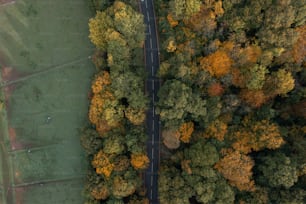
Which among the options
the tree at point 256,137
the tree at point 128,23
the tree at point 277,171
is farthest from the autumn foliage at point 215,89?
the tree at point 128,23

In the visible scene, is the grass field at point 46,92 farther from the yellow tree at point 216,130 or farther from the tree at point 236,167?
the tree at point 236,167

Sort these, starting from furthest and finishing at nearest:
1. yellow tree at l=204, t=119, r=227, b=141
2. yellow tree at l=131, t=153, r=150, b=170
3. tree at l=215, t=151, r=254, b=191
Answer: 1. yellow tree at l=131, t=153, r=150, b=170
2. yellow tree at l=204, t=119, r=227, b=141
3. tree at l=215, t=151, r=254, b=191

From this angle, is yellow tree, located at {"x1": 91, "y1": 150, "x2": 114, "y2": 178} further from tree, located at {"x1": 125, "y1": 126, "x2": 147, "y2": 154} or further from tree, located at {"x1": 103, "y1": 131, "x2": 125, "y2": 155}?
tree, located at {"x1": 125, "y1": 126, "x2": 147, "y2": 154}

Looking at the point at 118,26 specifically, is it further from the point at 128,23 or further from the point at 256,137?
the point at 256,137

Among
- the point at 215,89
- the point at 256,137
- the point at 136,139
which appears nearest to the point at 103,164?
the point at 136,139

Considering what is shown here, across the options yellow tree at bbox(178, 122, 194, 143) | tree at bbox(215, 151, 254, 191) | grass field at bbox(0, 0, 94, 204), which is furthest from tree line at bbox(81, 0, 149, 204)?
tree at bbox(215, 151, 254, 191)
